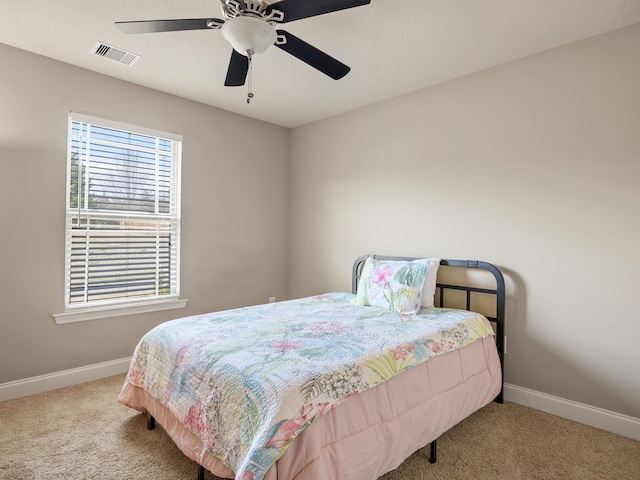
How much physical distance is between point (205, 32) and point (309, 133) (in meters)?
1.99

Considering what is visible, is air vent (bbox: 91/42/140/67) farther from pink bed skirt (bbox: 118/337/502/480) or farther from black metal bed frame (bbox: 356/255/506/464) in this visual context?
black metal bed frame (bbox: 356/255/506/464)

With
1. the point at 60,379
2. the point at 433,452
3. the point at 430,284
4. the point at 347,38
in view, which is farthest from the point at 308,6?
the point at 60,379

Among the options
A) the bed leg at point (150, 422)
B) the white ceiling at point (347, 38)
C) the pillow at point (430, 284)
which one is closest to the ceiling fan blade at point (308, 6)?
the white ceiling at point (347, 38)

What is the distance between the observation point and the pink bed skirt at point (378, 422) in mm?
1331

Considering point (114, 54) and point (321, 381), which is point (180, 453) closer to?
point (321, 381)

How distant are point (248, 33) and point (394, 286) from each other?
6.38 ft

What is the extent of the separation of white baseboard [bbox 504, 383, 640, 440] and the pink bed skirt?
1.56ft

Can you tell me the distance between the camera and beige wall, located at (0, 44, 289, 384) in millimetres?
2633

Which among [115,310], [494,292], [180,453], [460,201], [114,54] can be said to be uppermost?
[114,54]

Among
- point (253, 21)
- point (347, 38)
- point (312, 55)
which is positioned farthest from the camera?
point (347, 38)

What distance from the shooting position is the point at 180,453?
6.49 feet

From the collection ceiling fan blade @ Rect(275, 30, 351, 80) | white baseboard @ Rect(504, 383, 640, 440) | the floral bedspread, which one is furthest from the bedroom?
ceiling fan blade @ Rect(275, 30, 351, 80)

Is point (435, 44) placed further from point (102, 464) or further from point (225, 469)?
point (102, 464)

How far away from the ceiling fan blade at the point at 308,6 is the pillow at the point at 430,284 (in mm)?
1938
